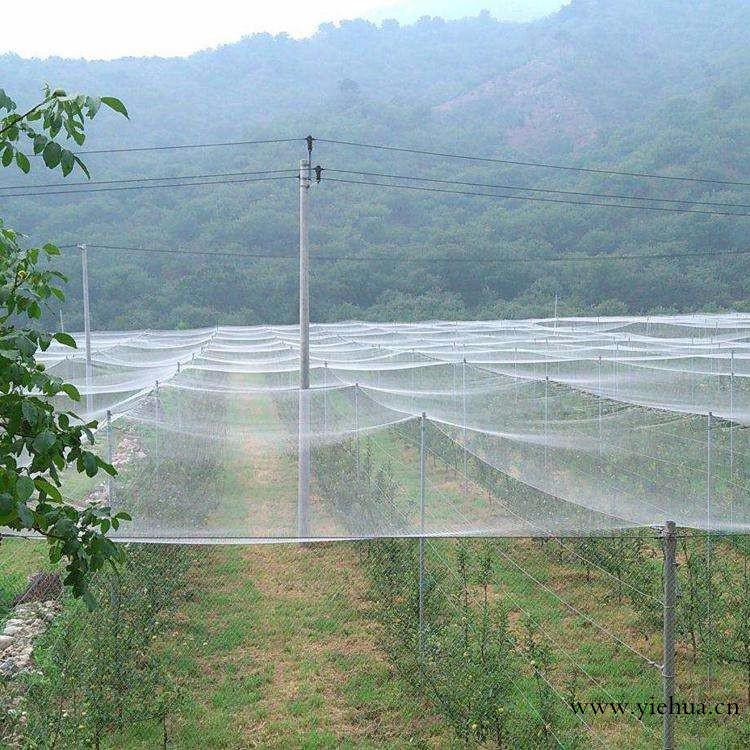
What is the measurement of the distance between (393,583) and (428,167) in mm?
47946

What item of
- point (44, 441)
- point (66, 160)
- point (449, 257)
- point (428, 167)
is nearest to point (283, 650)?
point (44, 441)

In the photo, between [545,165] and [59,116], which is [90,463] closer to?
[59,116]

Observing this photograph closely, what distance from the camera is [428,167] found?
52031 mm

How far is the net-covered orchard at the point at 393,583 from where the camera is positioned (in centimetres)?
464

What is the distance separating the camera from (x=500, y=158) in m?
54.0

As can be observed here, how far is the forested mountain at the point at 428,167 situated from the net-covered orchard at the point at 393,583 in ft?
94.5

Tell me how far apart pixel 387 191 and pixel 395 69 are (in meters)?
29.6

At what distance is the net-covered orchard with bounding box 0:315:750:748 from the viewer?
4.64 metres

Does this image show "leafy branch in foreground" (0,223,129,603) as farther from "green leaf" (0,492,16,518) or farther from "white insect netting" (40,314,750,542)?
"white insect netting" (40,314,750,542)

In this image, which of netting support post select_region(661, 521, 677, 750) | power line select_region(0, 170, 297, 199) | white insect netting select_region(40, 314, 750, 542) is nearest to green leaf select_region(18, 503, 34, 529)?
netting support post select_region(661, 521, 677, 750)

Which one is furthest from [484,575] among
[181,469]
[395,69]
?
[395,69]

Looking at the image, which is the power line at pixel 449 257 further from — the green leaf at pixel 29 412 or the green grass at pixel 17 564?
the green leaf at pixel 29 412

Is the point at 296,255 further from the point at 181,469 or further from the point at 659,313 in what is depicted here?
the point at 181,469

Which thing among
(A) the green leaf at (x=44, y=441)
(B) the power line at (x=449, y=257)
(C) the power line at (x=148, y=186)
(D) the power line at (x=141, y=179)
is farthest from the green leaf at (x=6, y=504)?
(C) the power line at (x=148, y=186)
